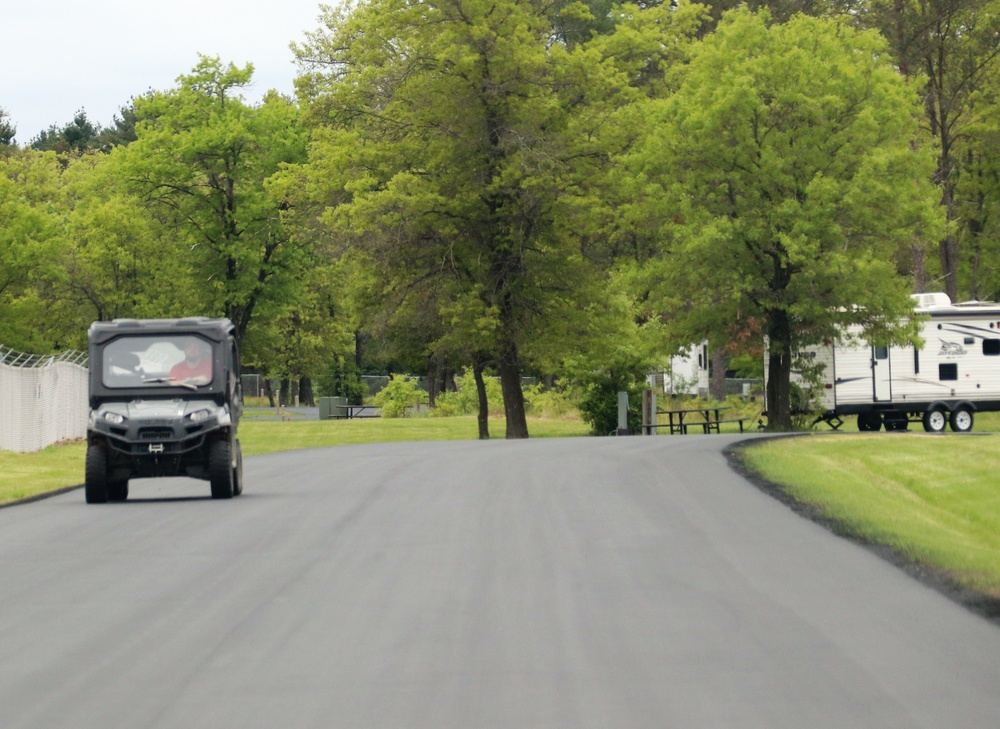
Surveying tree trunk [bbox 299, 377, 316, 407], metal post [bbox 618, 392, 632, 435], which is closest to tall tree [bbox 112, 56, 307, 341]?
metal post [bbox 618, 392, 632, 435]

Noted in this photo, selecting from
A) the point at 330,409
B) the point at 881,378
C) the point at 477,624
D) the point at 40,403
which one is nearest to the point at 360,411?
the point at 330,409

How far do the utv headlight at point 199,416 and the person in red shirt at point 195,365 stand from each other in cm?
48

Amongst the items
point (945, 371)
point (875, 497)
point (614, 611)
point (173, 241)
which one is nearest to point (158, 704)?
point (614, 611)

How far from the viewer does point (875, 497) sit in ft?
63.8

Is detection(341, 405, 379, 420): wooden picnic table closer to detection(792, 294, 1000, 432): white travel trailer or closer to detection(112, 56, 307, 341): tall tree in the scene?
detection(112, 56, 307, 341): tall tree

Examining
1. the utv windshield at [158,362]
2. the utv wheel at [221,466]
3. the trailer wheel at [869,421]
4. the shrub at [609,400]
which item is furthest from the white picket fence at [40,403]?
the trailer wheel at [869,421]

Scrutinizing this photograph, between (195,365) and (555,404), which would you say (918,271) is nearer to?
(555,404)

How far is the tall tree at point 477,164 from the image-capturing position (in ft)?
148

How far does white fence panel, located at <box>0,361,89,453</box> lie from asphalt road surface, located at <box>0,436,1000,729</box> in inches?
614

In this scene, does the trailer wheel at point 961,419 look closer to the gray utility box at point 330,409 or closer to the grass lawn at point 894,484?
the grass lawn at point 894,484

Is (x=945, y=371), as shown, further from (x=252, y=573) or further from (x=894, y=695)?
(x=894, y=695)

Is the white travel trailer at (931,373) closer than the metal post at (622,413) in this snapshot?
Yes

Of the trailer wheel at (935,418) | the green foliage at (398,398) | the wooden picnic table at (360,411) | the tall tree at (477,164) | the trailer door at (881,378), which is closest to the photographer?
the tall tree at (477,164)

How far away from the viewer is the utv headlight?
20.3 meters
